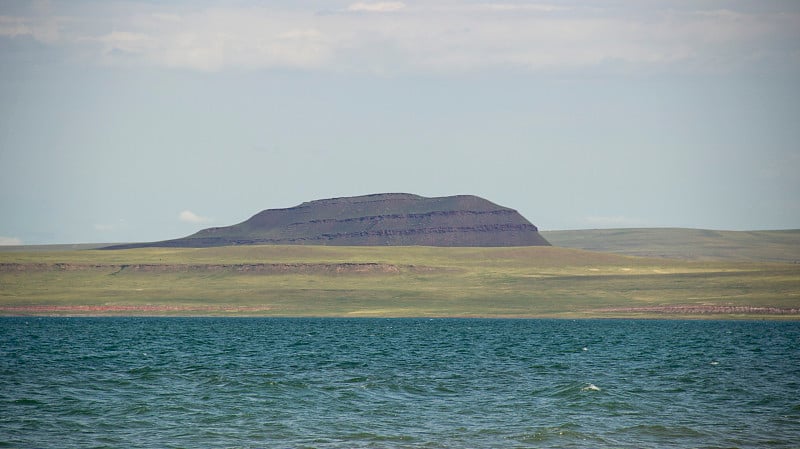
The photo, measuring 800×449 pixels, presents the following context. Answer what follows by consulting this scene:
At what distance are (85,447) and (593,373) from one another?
1359 inches

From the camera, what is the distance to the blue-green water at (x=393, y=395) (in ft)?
132

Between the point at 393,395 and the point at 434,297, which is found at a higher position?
the point at 393,395

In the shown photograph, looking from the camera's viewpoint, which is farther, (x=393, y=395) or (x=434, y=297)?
(x=434, y=297)

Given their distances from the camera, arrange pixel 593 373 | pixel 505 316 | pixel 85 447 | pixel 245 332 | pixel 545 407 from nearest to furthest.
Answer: pixel 85 447, pixel 545 407, pixel 593 373, pixel 245 332, pixel 505 316

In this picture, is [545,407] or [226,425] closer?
[226,425]

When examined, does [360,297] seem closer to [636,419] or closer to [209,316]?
[209,316]

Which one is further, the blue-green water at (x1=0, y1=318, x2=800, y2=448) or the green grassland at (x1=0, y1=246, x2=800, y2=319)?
the green grassland at (x1=0, y1=246, x2=800, y2=319)

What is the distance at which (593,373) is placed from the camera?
Result: 62.7 metres

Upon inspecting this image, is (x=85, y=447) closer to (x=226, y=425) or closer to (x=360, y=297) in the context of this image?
(x=226, y=425)

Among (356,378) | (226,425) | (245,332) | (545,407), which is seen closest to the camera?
(226,425)

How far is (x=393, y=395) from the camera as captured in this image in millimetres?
51406

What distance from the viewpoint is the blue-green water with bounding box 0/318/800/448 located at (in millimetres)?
40219

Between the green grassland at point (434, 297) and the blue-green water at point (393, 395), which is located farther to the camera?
the green grassland at point (434, 297)

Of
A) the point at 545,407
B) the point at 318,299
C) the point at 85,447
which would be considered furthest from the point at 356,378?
the point at 318,299
